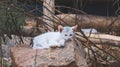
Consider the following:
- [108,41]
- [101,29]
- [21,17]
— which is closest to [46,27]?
[21,17]

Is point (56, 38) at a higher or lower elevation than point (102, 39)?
higher

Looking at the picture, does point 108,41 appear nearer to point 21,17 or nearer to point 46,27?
point 46,27

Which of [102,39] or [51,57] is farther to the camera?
[102,39]

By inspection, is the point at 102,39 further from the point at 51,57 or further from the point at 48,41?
the point at 51,57

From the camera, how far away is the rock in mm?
4527

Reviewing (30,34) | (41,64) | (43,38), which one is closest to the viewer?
(41,64)

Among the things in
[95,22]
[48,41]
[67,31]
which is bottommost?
[95,22]

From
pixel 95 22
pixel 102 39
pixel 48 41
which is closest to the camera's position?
pixel 48 41

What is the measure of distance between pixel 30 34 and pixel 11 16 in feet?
3.21

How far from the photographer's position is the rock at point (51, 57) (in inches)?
178

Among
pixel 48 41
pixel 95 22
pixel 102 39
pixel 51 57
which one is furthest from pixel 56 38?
pixel 95 22

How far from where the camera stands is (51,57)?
4.58 metres

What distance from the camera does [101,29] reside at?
23.7ft

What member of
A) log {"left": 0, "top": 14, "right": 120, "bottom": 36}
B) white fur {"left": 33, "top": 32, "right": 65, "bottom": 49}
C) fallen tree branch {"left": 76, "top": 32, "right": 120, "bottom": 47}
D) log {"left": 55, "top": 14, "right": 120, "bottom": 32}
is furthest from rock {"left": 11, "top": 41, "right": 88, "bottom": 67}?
log {"left": 55, "top": 14, "right": 120, "bottom": 32}
